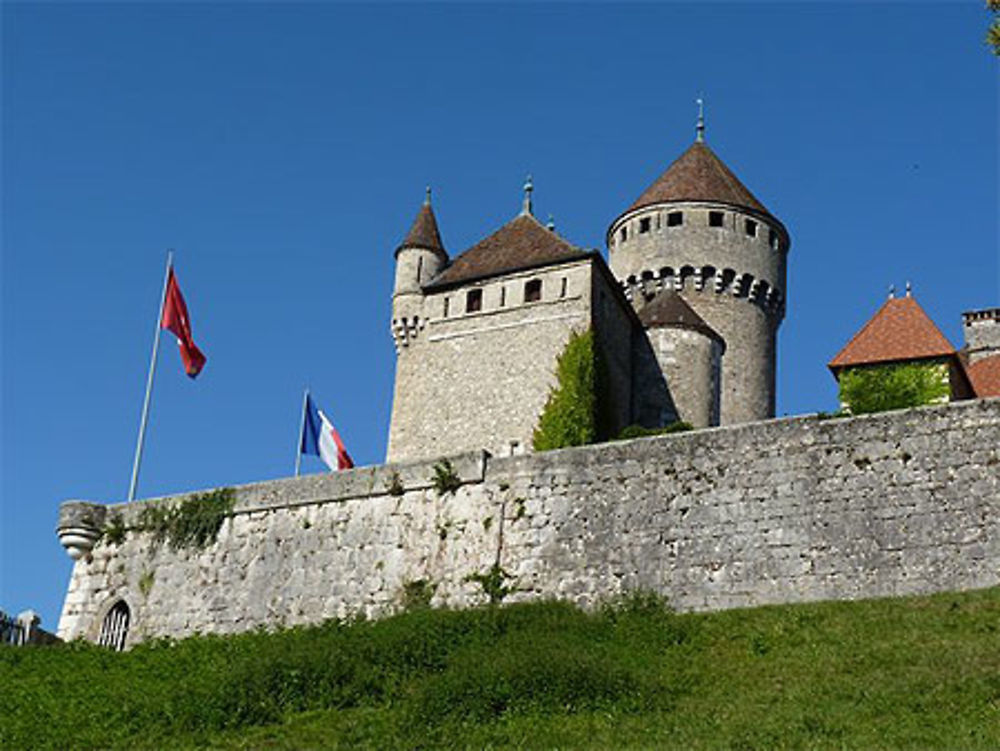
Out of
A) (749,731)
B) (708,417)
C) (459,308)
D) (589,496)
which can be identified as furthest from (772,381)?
(749,731)

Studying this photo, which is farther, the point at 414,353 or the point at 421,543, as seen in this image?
the point at 414,353

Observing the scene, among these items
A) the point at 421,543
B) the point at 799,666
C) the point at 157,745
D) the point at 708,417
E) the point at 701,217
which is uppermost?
the point at 701,217

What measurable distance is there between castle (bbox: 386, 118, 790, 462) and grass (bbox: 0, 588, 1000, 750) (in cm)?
1256

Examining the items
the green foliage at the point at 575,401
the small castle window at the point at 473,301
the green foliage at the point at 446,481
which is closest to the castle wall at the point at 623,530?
the green foliage at the point at 446,481

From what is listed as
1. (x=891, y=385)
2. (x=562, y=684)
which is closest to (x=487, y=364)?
(x=891, y=385)

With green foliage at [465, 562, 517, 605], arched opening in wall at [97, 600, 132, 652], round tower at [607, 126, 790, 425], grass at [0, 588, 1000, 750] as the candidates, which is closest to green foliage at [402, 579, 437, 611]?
green foliage at [465, 562, 517, 605]

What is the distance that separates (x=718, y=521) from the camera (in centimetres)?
2403

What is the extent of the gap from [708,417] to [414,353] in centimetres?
828

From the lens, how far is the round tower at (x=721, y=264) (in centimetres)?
4122

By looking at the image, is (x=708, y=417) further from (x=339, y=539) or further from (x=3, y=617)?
(x=3, y=617)

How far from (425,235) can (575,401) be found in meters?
8.43

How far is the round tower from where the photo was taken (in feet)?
135

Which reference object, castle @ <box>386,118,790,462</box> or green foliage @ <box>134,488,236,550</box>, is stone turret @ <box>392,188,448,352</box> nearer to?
castle @ <box>386,118,790,462</box>

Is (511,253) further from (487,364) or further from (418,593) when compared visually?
(418,593)
